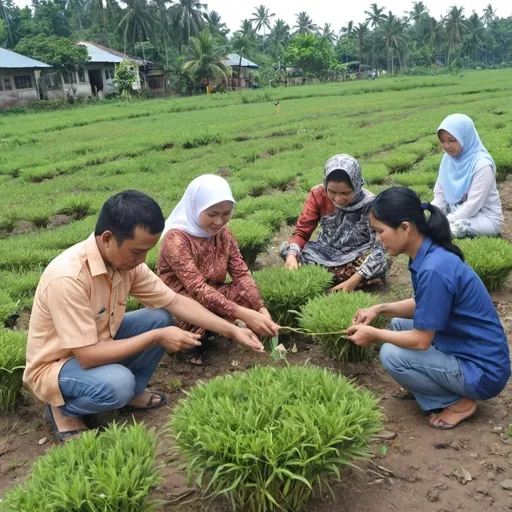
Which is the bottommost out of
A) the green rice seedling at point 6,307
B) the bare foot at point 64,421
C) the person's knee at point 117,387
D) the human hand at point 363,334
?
the bare foot at point 64,421

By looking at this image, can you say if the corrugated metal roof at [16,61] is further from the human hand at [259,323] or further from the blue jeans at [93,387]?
the blue jeans at [93,387]

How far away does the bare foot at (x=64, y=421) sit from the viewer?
2936 millimetres

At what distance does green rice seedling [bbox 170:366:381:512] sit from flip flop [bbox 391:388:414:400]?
0.99 m

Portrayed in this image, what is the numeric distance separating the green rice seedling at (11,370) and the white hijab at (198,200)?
1.27 metres

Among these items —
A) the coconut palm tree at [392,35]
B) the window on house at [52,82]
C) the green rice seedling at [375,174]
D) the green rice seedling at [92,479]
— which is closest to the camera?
the green rice seedling at [92,479]

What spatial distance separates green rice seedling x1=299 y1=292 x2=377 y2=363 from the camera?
335 cm

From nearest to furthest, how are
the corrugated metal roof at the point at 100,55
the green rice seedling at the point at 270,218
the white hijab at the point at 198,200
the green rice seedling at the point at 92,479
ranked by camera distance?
the green rice seedling at the point at 92,479 → the white hijab at the point at 198,200 → the green rice seedling at the point at 270,218 → the corrugated metal roof at the point at 100,55

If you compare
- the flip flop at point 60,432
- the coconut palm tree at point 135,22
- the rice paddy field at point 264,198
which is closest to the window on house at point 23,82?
the rice paddy field at point 264,198

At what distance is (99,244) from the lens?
2721 mm

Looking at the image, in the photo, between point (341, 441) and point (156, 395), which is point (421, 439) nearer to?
point (341, 441)

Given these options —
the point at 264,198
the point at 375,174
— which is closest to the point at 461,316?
the point at 264,198

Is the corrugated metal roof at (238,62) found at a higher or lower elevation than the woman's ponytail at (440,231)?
higher

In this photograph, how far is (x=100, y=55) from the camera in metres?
41.0

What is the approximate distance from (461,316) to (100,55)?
1713 inches
